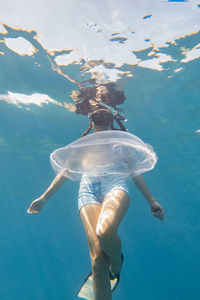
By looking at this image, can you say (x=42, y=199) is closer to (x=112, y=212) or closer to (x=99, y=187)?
(x=99, y=187)

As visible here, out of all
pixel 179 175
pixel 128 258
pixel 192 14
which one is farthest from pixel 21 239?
pixel 192 14

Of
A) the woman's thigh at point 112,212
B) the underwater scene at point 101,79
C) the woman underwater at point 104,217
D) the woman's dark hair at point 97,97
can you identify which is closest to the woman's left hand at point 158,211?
the woman underwater at point 104,217

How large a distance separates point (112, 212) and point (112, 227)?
239mm

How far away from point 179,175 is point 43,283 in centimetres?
13176

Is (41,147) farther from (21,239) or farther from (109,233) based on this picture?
(21,239)

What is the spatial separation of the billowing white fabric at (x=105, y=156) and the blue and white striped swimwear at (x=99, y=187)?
131 millimetres

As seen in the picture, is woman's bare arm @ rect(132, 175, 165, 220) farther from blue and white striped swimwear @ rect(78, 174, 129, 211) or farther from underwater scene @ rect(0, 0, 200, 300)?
underwater scene @ rect(0, 0, 200, 300)

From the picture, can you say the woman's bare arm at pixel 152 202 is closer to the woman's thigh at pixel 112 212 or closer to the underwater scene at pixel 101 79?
the woman's thigh at pixel 112 212

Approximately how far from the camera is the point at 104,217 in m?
2.89

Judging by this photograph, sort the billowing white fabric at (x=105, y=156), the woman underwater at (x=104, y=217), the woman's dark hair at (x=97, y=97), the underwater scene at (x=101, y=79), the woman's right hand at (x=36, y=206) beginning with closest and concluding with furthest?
the woman underwater at (x=104, y=217)
the billowing white fabric at (x=105, y=156)
the woman's right hand at (x=36, y=206)
the underwater scene at (x=101, y=79)
the woman's dark hair at (x=97, y=97)

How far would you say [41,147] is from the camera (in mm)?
18641

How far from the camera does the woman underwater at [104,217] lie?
2.67 meters

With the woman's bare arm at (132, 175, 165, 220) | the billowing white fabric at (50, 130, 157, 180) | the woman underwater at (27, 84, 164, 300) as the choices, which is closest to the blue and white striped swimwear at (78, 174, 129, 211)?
the woman underwater at (27, 84, 164, 300)

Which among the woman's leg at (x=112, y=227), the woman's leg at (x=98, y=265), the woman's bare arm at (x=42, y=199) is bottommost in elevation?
the woman's bare arm at (x=42, y=199)
